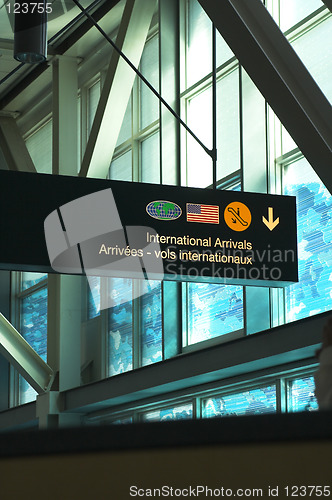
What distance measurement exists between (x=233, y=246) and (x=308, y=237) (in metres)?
2.69

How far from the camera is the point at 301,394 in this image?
9906 millimetres

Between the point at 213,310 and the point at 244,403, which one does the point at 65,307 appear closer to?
the point at 213,310

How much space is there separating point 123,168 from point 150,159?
0.94 metres

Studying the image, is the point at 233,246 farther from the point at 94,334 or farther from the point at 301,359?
the point at 94,334

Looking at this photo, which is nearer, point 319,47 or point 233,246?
point 233,246

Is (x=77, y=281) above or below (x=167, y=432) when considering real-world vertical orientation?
above

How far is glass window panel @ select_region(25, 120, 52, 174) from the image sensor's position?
16406 mm

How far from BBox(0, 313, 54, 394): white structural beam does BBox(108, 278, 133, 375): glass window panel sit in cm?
96

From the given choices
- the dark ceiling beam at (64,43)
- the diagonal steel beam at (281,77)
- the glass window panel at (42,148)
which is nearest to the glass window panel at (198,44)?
the dark ceiling beam at (64,43)

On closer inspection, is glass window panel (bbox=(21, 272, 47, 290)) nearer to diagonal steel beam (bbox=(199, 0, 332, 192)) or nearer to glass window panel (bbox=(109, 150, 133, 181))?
glass window panel (bbox=(109, 150, 133, 181))

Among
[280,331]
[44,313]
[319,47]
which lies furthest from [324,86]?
[44,313]

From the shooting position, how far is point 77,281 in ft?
45.5

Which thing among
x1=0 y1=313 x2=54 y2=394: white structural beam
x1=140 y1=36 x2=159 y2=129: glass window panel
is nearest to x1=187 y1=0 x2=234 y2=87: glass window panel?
x1=140 y1=36 x2=159 y2=129: glass window panel

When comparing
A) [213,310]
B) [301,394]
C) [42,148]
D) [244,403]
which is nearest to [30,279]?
[42,148]
